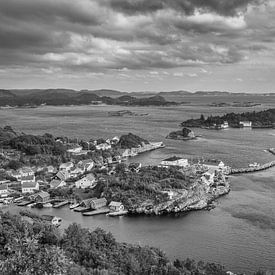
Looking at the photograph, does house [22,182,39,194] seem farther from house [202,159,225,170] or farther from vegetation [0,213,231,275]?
house [202,159,225,170]

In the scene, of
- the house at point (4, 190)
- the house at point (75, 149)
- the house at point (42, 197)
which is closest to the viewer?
A: the house at point (42, 197)

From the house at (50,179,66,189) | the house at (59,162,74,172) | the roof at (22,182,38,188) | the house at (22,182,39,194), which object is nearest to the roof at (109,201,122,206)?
the house at (50,179,66,189)

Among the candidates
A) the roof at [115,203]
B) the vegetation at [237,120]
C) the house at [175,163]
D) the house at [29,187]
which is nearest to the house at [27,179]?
the house at [29,187]

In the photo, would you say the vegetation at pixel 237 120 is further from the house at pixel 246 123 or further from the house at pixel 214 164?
the house at pixel 214 164

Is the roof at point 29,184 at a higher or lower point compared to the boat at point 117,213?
higher

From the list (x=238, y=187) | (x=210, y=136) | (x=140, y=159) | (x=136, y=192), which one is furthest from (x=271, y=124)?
(x=136, y=192)

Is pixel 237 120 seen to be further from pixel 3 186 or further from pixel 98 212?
pixel 98 212
